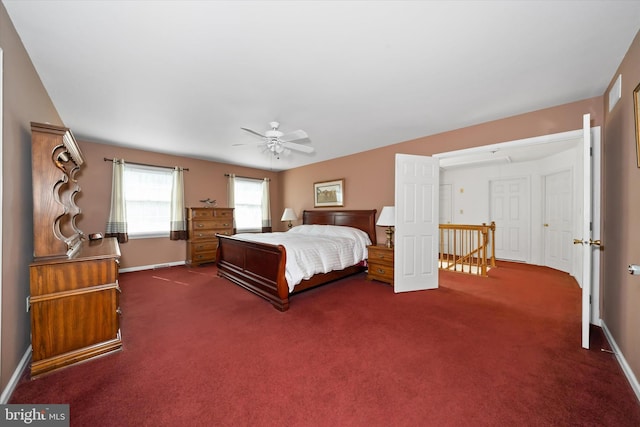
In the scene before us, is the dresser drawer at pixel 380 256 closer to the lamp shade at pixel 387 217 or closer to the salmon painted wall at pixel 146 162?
the lamp shade at pixel 387 217


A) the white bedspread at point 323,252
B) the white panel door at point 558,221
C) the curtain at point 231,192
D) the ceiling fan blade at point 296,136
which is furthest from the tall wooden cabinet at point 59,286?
the white panel door at point 558,221

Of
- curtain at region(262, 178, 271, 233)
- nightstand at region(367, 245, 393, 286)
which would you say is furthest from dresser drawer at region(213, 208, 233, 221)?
nightstand at region(367, 245, 393, 286)

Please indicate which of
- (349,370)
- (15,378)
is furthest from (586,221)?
(15,378)

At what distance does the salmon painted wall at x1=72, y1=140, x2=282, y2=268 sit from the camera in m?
4.43

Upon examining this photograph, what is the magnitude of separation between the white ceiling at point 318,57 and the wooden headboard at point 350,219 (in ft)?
6.51

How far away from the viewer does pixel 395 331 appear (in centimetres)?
242

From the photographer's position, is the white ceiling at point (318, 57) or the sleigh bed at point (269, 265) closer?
the white ceiling at point (318, 57)

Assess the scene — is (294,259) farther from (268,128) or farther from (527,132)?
(527,132)

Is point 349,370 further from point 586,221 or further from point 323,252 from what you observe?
point 586,221

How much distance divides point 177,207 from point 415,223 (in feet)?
15.8

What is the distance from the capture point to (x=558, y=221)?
503 centimetres

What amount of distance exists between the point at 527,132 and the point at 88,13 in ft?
14.5

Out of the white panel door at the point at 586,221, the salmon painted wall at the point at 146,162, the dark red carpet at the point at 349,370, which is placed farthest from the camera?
the salmon painted wall at the point at 146,162

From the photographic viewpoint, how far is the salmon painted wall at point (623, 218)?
1.76 metres
